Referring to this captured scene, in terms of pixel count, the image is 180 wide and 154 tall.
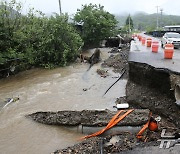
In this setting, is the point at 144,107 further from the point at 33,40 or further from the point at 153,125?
the point at 33,40

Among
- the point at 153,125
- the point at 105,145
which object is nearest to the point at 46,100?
the point at 105,145

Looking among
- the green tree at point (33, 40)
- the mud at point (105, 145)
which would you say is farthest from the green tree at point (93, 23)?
the mud at point (105, 145)

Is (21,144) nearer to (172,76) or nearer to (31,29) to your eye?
(172,76)

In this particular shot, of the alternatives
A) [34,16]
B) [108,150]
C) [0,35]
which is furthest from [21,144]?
[34,16]

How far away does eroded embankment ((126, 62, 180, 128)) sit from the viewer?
830 centimetres

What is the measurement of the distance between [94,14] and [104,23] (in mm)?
1936

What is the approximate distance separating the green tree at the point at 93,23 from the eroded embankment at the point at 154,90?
22.1 meters

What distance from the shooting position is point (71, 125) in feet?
28.1

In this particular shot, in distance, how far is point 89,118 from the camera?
27.7 feet

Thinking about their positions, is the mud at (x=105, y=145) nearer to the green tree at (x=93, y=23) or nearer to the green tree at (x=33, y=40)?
the green tree at (x=33, y=40)

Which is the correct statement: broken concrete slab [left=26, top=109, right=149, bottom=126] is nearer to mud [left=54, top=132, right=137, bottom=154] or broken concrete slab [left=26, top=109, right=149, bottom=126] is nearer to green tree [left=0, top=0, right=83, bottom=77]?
mud [left=54, top=132, right=137, bottom=154]

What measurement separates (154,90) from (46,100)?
216 inches

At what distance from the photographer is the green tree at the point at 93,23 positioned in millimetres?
32719

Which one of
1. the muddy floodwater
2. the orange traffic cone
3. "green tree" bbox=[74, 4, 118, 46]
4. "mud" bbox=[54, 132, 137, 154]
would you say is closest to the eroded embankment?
the orange traffic cone
